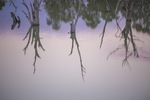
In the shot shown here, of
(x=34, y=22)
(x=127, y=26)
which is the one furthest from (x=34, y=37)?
(x=127, y=26)

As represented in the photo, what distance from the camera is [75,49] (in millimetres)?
2146

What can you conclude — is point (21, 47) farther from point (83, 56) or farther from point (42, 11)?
point (83, 56)

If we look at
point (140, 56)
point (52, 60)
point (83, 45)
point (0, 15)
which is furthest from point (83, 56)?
point (0, 15)

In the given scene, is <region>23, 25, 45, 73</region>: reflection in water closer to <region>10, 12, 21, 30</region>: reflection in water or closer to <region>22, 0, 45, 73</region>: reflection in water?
<region>22, 0, 45, 73</region>: reflection in water

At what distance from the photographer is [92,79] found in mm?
2152

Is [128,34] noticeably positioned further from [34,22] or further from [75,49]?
[34,22]

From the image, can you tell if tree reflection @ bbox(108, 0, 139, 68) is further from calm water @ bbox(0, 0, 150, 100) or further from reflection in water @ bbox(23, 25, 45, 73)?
reflection in water @ bbox(23, 25, 45, 73)

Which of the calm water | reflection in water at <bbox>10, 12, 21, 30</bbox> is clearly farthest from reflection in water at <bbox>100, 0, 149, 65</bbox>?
reflection in water at <bbox>10, 12, 21, 30</bbox>

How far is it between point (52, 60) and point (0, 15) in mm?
614

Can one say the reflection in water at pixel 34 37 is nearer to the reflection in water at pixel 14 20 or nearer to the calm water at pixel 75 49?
the calm water at pixel 75 49

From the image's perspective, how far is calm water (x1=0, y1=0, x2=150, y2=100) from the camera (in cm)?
213

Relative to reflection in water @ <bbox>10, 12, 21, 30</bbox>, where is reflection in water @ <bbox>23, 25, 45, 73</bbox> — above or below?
below

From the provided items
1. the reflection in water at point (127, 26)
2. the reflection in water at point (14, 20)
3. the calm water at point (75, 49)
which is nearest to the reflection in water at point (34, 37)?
the calm water at point (75, 49)

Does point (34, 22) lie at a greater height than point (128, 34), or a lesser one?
greater
